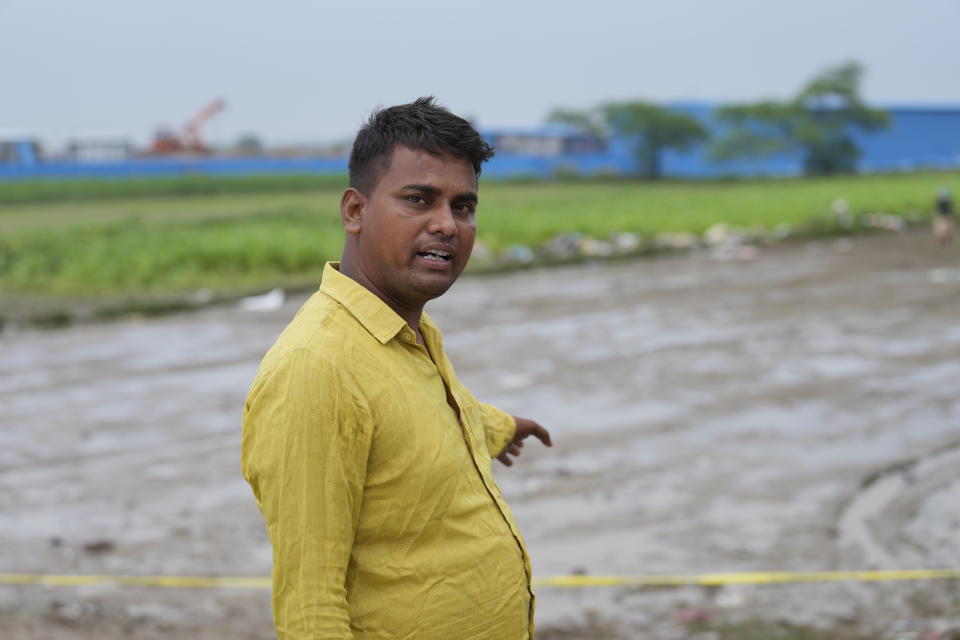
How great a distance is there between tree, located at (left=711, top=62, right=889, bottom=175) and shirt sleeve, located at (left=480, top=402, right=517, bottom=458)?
53897 millimetres

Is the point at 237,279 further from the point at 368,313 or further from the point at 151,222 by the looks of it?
the point at 368,313

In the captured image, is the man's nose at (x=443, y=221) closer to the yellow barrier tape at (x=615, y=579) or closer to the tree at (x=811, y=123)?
the yellow barrier tape at (x=615, y=579)

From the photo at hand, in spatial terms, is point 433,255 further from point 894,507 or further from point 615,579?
point 894,507

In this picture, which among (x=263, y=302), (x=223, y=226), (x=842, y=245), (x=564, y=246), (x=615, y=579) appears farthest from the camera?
(x=223, y=226)

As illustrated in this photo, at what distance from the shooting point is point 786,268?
54.1 feet

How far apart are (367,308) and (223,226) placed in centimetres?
2047

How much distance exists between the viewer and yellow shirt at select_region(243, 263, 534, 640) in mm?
1721

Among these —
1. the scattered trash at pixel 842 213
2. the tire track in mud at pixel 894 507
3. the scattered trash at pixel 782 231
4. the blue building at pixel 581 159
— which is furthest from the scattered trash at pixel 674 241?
the blue building at pixel 581 159

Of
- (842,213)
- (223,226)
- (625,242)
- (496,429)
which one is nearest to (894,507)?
(496,429)

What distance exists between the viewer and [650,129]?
174 ft

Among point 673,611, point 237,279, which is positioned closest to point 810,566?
point 673,611

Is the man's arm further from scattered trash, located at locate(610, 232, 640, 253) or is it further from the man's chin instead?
scattered trash, located at locate(610, 232, 640, 253)

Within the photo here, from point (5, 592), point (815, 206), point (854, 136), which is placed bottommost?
point (5, 592)

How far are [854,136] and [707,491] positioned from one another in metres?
55.7
